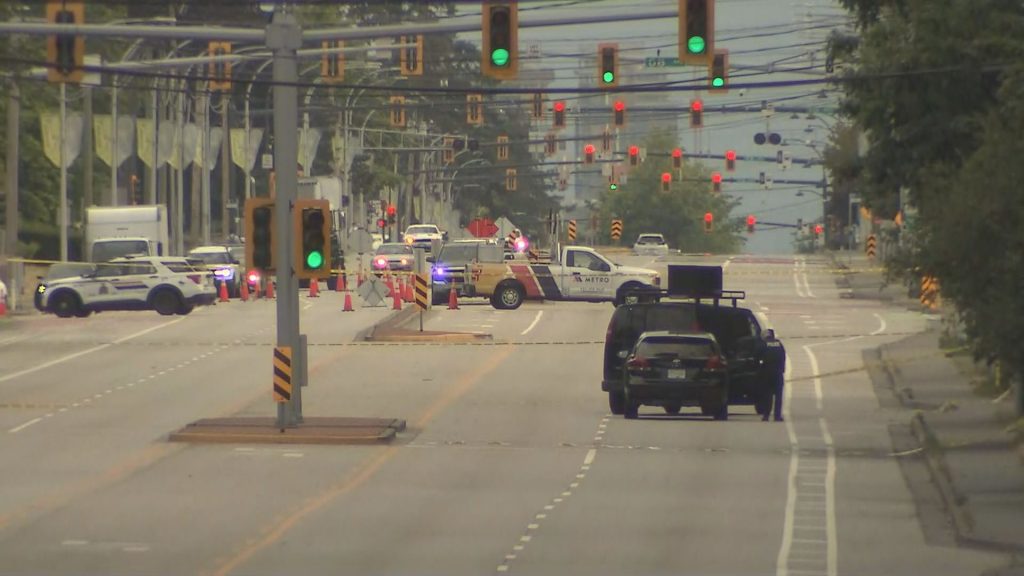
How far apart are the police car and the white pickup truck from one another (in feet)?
28.1

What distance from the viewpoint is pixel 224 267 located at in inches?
2430

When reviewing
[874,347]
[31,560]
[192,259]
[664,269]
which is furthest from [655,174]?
[31,560]

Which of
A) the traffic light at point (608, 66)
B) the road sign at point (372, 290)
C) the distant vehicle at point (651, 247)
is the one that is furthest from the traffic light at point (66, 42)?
the distant vehicle at point (651, 247)

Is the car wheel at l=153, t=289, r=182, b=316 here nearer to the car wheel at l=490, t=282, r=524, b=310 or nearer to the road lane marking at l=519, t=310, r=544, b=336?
the car wheel at l=490, t=282, r=524, b=310

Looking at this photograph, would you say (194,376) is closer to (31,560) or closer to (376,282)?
(376,282)

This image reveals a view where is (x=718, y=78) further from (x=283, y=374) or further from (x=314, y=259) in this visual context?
(x=283, y=374)

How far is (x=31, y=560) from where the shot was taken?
1727 centimetres

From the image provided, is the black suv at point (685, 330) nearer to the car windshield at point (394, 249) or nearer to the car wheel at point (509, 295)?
the car wheel at point (509, 295)

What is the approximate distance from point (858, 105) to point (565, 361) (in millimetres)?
13136

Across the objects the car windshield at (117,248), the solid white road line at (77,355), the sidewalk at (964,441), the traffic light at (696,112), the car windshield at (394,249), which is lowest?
the sidewalk at (964,441)

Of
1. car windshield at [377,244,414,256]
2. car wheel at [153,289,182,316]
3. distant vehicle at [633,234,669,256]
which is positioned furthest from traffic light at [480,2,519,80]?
distant vehicle at [633,234,669,256]

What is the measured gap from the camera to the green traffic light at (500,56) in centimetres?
2369

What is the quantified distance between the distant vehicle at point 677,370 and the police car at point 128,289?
24.6 metres

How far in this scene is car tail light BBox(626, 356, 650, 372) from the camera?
3003 centimetres
